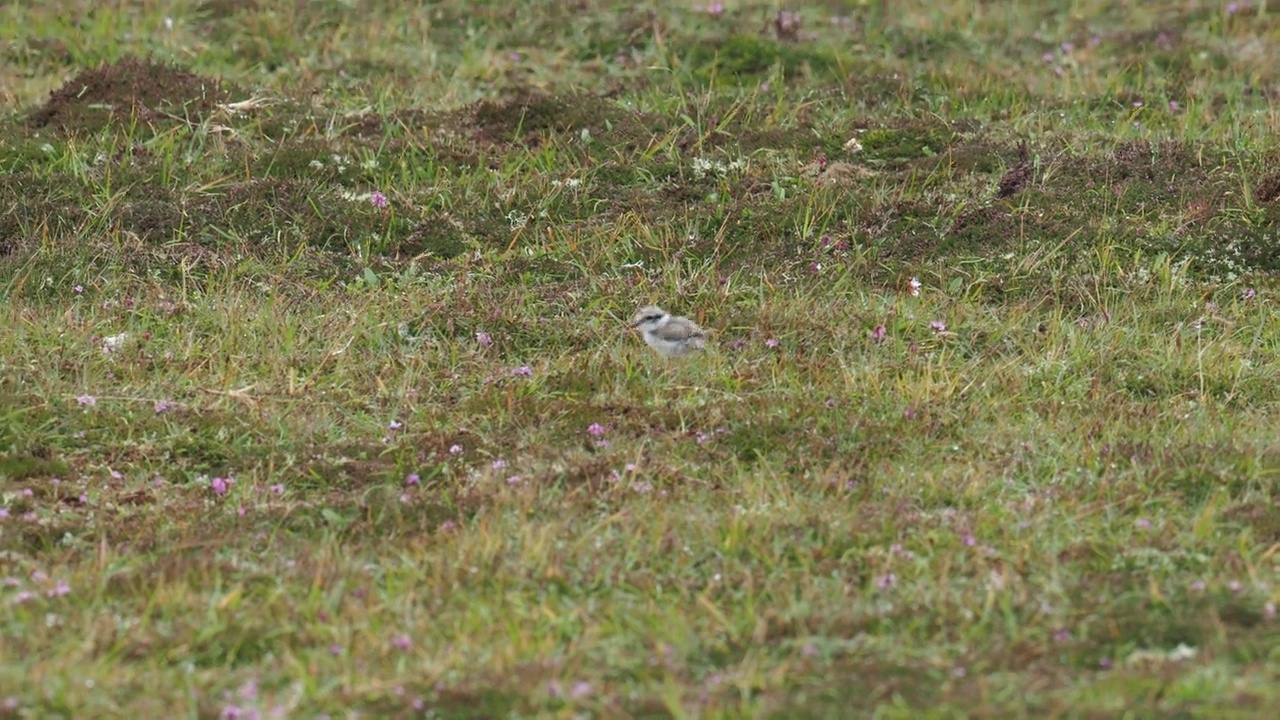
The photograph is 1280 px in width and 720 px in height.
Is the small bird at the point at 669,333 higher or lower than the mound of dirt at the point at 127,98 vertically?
higher

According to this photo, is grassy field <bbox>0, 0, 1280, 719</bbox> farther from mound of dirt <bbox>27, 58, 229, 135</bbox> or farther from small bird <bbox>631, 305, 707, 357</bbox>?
small bird <bbox>631, 305, 707, 357</bbox>

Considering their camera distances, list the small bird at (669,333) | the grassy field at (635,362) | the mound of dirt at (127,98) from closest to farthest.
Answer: the grassy field at (635,362) → the small bird at (669,333) → the mound of dirt at (127,98)

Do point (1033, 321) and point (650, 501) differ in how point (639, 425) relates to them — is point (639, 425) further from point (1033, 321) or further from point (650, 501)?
point (1033, 321)

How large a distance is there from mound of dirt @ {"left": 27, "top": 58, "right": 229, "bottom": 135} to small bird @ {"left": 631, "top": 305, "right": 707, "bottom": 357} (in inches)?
150

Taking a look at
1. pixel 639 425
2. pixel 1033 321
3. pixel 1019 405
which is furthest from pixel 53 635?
pixel 1033 321

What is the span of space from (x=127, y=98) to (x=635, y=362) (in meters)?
4.49

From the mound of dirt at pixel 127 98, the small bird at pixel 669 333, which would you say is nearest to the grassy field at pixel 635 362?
the mound of dirt at pixel 127 98

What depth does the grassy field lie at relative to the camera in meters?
5.68

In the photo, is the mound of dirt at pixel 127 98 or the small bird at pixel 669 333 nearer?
the small bird at pixel 669 333

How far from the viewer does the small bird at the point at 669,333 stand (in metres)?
8.48

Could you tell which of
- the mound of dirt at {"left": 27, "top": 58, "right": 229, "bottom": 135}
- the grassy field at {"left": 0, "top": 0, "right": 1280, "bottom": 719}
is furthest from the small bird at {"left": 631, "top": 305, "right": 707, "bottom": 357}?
the mound of dirt at {"left": 27, "top": 58, "right": 229, "bottom": 135}

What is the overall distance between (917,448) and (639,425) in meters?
1.23

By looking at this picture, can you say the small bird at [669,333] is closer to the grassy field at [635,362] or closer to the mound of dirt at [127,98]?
the grassy field at [635,362]

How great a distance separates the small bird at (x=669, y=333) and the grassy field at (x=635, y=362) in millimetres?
165
